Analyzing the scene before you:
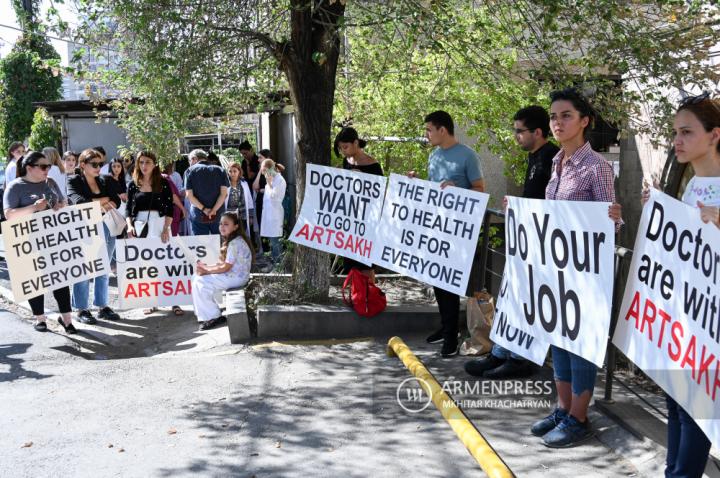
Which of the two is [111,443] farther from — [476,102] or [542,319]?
[476,102]

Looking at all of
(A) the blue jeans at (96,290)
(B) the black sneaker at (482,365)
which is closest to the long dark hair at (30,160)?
(A) the blue jeans at (96,290)

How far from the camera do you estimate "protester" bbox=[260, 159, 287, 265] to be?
1373 cm

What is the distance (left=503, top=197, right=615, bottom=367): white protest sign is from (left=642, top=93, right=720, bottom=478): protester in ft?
2.18

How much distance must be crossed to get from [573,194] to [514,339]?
111 cm

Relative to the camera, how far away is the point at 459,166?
23.3 feet

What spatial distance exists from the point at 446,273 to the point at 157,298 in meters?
3.87

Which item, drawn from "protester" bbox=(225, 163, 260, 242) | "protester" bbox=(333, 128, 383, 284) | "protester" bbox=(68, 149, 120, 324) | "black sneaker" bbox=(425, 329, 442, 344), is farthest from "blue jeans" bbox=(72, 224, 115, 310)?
"black sneaker" bbox=(425, 329, 442, 344)

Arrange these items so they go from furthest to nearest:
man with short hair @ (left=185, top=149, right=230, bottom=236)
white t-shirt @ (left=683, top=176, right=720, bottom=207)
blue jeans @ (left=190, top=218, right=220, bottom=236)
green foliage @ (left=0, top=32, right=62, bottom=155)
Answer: green foliage @ (left=0, top=32, right=62, bottom=155) < blue jeans @ (left=190, top=218, right=220, bottom=236) < man with short hair @ (left=185, top=149, right=230, bottom=236) < white t-shirt @ (left=683, top=176, right=720, bottom=207)

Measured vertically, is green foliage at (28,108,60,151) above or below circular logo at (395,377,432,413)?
above

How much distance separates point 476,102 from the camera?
11.0 m

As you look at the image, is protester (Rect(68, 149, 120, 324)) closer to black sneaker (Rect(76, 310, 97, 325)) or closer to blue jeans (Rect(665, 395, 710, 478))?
black sneaker (Rect(76, 310, 97, 325))

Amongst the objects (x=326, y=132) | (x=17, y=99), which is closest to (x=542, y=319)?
(x=326, y=132)

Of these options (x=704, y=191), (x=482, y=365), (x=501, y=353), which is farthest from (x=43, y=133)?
(x=704, y=191)

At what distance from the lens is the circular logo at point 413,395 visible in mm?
5992
